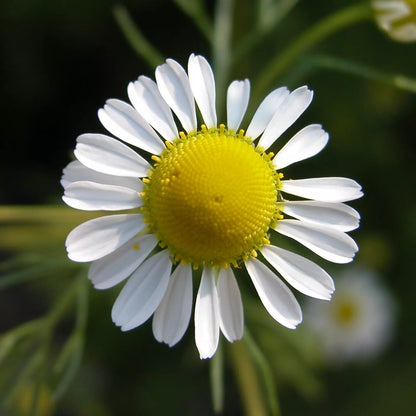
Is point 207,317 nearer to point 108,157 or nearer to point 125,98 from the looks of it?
point 108,157

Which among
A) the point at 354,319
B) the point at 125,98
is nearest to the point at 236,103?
the point at 125,98

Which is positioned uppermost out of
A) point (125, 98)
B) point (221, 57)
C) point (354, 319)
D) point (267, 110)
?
point (221, 57)

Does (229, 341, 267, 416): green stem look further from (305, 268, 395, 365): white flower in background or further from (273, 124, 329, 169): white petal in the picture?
(273, 124, 329, 169): white petal

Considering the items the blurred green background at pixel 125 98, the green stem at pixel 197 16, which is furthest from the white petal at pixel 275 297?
the blurred green background at pixel 125 98

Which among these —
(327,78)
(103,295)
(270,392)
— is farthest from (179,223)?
(327,78)

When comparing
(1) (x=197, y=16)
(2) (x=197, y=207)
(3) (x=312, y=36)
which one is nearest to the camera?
(2) (x=197, y=207)

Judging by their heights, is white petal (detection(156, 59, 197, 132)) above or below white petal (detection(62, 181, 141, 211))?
above

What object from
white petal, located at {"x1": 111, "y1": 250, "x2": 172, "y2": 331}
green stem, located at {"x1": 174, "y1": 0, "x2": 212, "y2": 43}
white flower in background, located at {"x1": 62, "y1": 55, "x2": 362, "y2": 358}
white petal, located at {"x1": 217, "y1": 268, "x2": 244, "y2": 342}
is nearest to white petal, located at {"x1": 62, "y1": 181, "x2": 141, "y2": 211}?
white flower in background, located at {"x1": 62, "y1": 55, "x2": 362, "y2": 358}
